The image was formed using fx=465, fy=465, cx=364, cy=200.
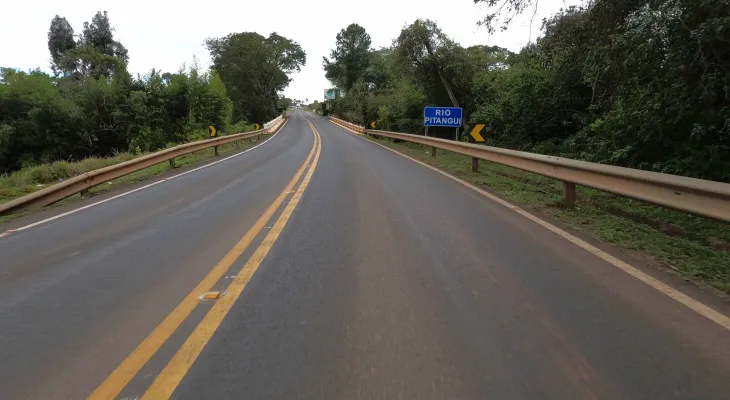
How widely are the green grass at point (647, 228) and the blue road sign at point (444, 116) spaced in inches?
391

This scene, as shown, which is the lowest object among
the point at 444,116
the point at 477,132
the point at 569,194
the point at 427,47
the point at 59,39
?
the point at 569,194

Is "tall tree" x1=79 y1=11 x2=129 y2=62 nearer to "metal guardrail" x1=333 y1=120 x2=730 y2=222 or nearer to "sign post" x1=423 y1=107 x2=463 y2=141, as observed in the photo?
"sign post" x1=423 y1=107 x2=463 y2=141

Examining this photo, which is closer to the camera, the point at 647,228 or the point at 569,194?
the point at 647,228

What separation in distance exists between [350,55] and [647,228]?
278 feet

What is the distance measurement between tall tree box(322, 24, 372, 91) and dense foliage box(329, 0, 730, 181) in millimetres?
66580

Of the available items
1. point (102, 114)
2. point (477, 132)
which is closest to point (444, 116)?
point (477, 132)

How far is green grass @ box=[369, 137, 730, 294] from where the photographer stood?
464 cm

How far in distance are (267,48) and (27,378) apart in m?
69.9

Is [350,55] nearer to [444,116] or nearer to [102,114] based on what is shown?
[102,114]

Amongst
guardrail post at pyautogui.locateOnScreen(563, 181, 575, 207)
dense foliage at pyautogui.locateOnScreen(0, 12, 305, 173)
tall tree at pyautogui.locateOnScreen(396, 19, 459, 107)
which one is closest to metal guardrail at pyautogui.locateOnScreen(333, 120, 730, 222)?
guardrail post at pyautogui.locateOnScreen(563, 181, 575, 207)

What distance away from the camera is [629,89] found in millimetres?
10781

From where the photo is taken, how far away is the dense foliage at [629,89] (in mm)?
8344

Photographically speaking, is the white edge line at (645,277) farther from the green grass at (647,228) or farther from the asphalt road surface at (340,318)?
the green grass at (647,228)

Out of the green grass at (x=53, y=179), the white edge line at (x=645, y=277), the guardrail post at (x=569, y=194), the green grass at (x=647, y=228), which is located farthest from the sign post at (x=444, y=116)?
the white edge line at (x=645, y=277)
